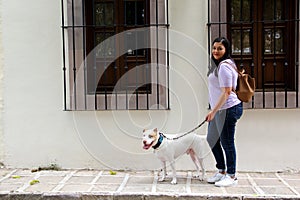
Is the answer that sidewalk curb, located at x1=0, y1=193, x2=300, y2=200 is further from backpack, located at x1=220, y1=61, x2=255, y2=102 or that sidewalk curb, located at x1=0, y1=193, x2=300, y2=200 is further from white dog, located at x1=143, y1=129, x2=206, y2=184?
backpack, located at x1=220, y1=61, x2=255, y2=102

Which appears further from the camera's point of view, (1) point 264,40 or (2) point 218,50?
(1) point 264,40

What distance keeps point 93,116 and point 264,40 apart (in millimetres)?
2529

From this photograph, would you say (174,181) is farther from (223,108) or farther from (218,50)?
(218,50)

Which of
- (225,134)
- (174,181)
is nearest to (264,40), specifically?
(225,134)

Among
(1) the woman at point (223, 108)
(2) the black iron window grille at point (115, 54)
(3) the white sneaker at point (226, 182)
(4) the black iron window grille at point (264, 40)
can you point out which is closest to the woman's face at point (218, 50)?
(1) the woman at point (223, 108)

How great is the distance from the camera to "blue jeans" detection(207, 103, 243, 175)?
14.1 feet

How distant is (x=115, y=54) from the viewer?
17.5 feet

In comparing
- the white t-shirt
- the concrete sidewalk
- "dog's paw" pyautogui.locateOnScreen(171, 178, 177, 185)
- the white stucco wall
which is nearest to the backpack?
the white t-shirt

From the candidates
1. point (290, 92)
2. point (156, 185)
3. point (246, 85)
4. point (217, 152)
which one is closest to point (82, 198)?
point (156, 185)

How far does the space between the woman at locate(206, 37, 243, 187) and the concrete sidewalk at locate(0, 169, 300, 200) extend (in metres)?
0.28

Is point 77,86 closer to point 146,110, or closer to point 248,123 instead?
point 146,110

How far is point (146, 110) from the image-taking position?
515 centimetres

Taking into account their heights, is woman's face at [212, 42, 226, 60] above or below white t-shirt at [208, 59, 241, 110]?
above

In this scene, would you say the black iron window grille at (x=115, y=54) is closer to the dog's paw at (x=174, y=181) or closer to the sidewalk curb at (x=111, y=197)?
the dog's paw at (x=174, y=181)
